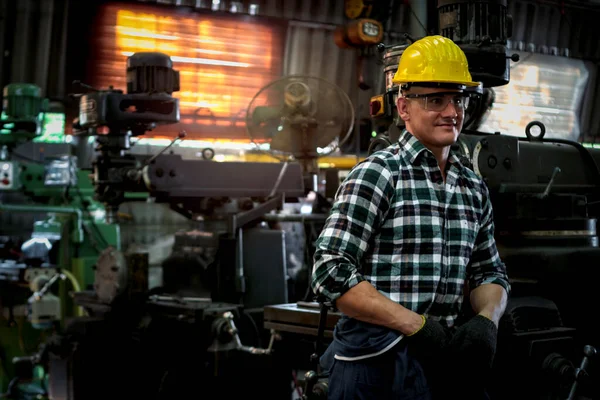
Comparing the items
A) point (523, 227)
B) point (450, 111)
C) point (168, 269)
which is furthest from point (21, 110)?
point (450, 111)

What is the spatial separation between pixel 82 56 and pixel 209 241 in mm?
3544

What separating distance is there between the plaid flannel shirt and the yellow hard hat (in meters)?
0.15

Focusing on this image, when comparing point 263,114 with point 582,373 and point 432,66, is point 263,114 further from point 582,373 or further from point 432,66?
point 432,66

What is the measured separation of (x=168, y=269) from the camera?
4711mm

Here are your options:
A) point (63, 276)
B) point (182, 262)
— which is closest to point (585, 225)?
point (182, 262)

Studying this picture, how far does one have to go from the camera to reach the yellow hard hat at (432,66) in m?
2.14

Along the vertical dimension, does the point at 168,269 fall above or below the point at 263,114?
below

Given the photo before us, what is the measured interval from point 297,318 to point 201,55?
16.9 ft

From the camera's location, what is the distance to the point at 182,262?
15.2 ft

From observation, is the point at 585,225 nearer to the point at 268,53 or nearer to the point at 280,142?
the point at 280,142

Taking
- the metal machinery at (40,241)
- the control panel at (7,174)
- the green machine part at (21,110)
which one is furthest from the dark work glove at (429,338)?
the green machine part at (21,110)

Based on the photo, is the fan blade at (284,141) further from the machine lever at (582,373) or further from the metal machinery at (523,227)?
the machine lever at (582,373)

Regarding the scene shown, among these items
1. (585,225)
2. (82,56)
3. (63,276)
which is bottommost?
(63,276)

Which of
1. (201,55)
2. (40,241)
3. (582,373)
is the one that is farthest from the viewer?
(201,55)
